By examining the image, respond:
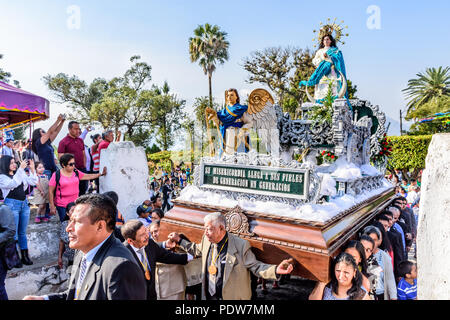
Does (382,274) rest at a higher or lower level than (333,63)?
lower

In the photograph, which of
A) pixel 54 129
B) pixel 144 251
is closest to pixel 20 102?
pixel 54 129

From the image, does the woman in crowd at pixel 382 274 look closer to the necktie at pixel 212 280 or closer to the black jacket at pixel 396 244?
the black jacket at pixel 396 244

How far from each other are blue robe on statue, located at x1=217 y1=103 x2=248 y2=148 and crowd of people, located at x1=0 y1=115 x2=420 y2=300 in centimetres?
163

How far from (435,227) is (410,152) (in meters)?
19.8

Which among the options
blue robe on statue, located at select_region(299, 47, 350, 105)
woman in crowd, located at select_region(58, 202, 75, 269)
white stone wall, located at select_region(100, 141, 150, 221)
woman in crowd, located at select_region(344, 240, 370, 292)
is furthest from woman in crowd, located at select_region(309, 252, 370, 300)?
blue robe on statue, located at select_region(299, 47, 350, 105)

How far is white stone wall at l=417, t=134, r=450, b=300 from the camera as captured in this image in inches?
50.6

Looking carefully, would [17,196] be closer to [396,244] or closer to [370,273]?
[370,273]

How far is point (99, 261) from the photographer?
5.46 feet

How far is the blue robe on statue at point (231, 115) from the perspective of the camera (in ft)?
12.5

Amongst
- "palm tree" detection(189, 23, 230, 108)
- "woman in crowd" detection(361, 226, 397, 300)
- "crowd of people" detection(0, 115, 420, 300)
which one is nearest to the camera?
"crowd of people" detection(0, 115, 420, 300)

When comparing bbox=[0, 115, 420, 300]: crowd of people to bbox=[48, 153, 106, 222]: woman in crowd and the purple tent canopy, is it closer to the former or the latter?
bbox=[48, 153, 106, 222]: woman in crowd

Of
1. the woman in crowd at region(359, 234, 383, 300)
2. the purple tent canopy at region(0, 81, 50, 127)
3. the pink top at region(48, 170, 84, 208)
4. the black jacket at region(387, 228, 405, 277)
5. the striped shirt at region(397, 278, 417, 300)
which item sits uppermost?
the purple tent canopy at region(0, 81, 50, 127)
